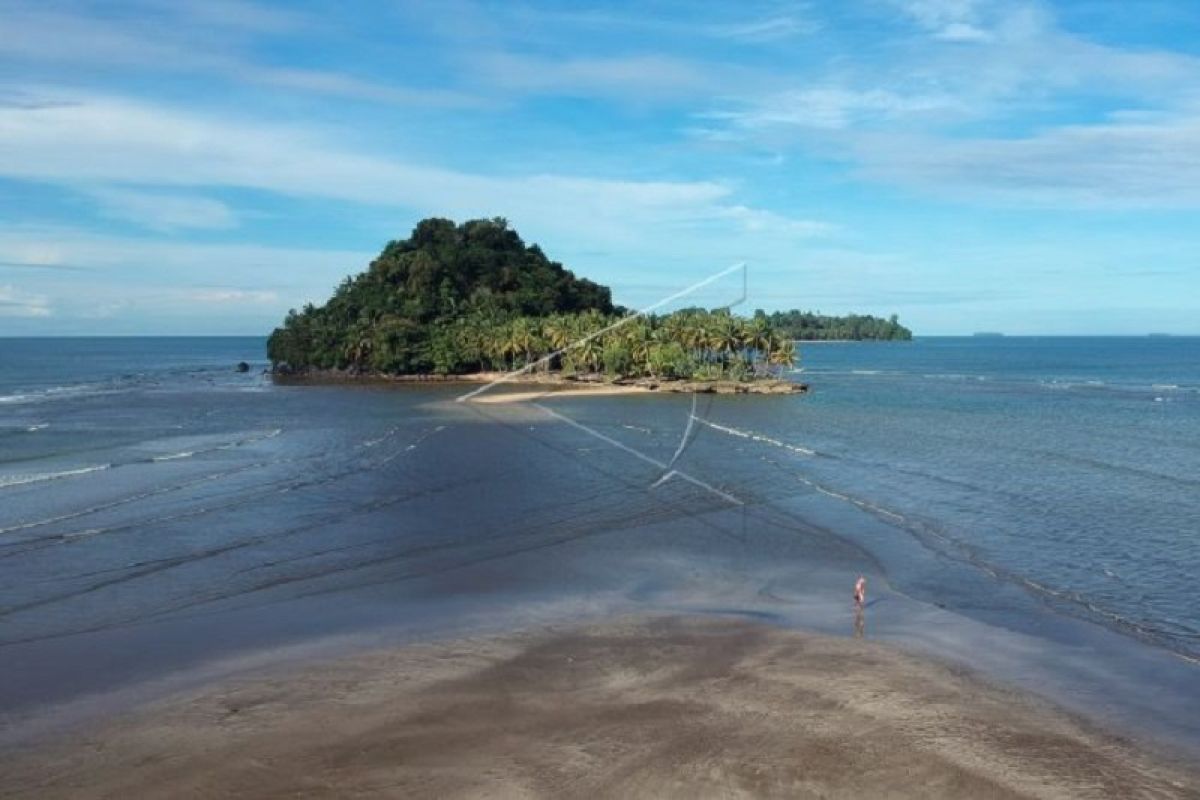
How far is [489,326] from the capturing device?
125 m

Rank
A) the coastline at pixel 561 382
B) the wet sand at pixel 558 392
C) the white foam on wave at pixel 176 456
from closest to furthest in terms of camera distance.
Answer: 1. the white foam on wave at pixel 176 456
2. the wet sand at pixel 558 392
3. the coastline at pixel 561 382

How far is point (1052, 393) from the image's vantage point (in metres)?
99.4

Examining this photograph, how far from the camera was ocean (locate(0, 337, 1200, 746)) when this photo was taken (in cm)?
1969

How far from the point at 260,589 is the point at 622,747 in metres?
12.6

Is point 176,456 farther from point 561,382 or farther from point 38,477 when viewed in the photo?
point 561,382

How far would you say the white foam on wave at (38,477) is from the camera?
130ft

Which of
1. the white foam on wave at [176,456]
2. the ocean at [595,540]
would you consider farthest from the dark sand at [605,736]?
the white foam on wave at [176,456]

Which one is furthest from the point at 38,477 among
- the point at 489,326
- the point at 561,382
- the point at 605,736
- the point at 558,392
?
the point at 489,326

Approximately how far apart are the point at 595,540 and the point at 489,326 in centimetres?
9685

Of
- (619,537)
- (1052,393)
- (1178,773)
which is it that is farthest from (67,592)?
(1052,393)

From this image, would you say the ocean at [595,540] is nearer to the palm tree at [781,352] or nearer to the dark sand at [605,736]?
the dark sand at [605,736]

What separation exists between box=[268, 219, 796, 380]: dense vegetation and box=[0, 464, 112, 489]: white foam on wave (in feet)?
140

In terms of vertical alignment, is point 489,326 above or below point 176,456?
above

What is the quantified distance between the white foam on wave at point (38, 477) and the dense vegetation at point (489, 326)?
42.5 meters
